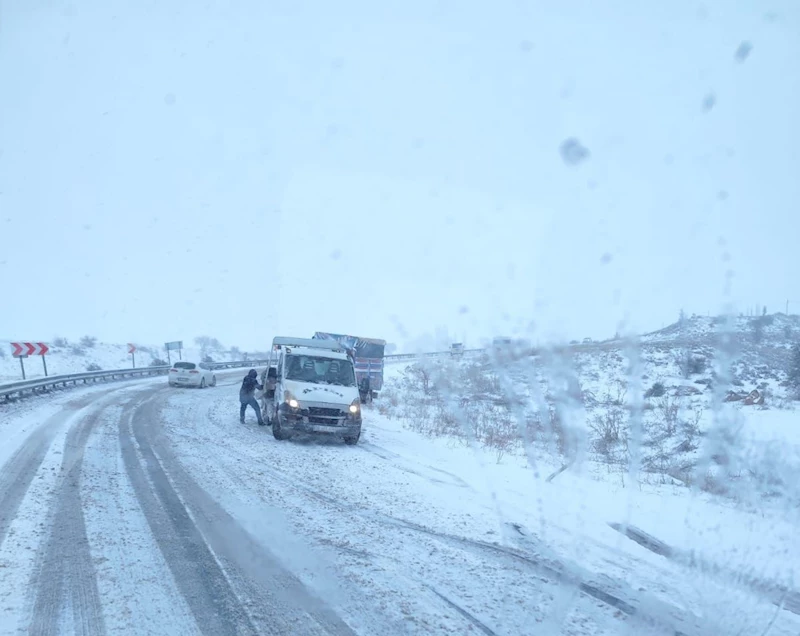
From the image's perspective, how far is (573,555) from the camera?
20.7 feet

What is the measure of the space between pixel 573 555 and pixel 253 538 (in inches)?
132

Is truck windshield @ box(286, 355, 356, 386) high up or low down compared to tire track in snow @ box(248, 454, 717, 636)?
up

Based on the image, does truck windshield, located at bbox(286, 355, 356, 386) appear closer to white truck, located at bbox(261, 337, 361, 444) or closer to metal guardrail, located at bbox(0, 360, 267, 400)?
white truck, located at bbox(261, 337, 361, 444)

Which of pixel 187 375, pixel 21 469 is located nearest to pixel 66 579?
pixel 21 469

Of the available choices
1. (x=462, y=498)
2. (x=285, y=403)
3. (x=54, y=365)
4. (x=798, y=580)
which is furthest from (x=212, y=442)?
(x=54, y=365)

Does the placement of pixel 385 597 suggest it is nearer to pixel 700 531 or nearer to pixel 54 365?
pixel 700 531

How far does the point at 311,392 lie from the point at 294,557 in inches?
321

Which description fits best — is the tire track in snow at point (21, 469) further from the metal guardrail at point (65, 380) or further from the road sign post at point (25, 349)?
the road sign post at point (25, 349)

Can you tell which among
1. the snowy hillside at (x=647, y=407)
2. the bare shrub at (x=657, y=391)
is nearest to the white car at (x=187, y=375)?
the snowy hillside at (x=647, y=407)

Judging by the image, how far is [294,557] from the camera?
5.98 metres

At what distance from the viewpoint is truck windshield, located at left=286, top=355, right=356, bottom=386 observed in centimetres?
1492

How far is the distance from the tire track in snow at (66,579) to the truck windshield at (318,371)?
7.13 metres

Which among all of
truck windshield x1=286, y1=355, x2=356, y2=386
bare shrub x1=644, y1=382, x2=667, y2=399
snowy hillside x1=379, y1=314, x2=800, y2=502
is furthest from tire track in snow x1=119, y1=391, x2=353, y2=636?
bare shrub x1=644, y1=382, x2=667, y2=399

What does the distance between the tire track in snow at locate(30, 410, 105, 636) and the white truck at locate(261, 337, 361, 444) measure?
6070 millimetres
